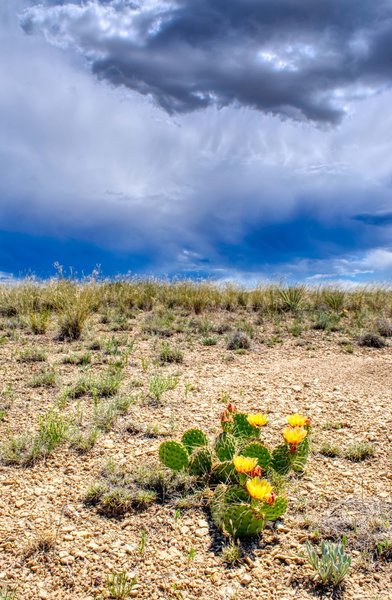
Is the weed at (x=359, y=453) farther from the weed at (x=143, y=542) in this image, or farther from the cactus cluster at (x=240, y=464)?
the weed at (x=143, y=542)

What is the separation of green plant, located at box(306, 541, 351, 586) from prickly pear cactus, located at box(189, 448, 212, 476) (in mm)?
978

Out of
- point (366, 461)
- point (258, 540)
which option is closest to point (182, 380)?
point (366, 461)

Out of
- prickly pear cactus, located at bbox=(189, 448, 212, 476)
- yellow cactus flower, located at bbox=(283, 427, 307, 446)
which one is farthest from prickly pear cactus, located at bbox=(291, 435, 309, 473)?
prickly pear cactus, located at bbox=(189, 448, 212, 476)

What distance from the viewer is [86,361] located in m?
6.45

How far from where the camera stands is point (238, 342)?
7672 millimetres

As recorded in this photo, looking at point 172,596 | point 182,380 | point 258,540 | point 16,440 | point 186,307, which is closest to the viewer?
point 172,596

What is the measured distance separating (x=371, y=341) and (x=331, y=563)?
20.1ft

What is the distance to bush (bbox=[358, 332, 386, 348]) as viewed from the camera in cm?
812

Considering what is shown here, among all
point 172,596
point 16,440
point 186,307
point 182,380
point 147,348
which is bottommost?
point 172,596

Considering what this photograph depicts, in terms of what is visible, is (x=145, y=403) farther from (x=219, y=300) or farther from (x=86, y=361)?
(x=219, y=300)

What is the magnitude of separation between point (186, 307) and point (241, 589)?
8155mm

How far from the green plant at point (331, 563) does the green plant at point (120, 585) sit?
97cm

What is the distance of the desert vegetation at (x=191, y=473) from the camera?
2660 millimetres

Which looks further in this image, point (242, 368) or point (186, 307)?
point (186, 307)
